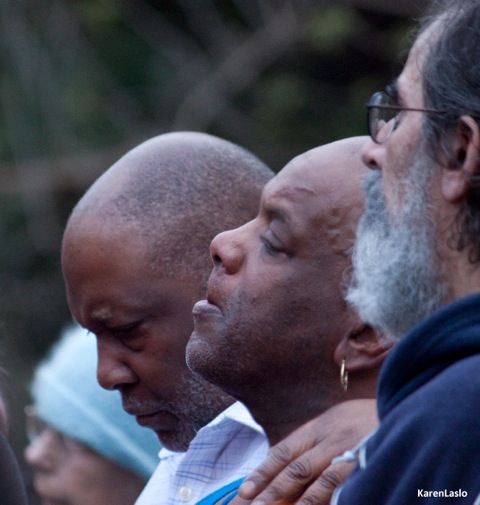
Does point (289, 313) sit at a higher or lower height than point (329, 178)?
lower

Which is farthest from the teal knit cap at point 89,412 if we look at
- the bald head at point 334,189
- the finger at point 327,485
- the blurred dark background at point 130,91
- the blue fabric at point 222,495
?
the blurred dark background at point 130,91

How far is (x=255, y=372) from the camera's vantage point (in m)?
2.33

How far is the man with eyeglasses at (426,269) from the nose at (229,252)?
1.15 feet

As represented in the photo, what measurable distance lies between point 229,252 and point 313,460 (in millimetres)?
528

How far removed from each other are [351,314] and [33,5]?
6.77m

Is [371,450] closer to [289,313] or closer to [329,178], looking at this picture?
[289,313]

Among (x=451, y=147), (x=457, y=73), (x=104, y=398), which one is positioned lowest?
(x=104, y=398)

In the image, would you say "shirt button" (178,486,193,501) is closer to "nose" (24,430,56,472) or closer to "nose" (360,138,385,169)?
"nose" (360,138,385,169)

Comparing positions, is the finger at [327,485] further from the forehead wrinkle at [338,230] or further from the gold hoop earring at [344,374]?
the forehead wrinkle at [338,230]

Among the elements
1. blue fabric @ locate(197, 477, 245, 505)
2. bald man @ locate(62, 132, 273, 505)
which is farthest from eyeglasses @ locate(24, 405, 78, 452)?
blue fabric @ locate(197, 477, 245, 505)

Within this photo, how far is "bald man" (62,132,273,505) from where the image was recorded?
113 inches

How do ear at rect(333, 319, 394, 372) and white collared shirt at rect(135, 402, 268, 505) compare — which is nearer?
ear at rect(333, 319, 394, 372)

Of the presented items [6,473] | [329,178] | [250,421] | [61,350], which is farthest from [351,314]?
[61,350]

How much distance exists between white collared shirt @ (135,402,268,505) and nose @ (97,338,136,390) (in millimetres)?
269
